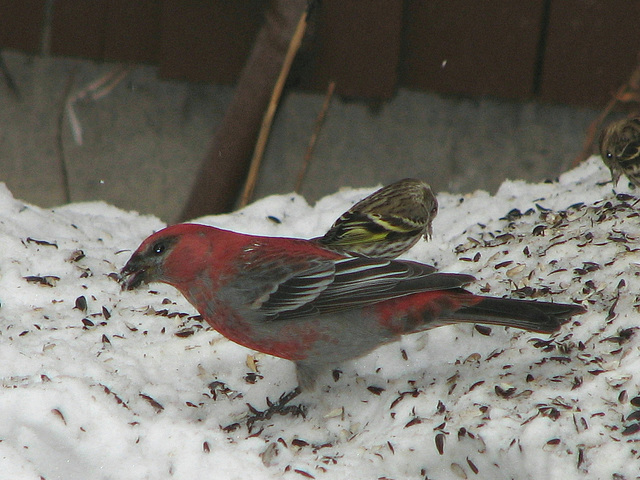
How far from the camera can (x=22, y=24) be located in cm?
639

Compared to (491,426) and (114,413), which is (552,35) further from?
(114,413)

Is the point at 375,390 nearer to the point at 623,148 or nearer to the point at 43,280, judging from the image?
the point at 43,280

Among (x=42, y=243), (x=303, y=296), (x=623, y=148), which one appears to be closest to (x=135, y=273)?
(x=303, y=296)

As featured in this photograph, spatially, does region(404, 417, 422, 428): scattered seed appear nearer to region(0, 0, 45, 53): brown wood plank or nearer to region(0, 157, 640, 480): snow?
region(0, 157, 640, 480): snow

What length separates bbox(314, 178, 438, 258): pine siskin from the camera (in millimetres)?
4324

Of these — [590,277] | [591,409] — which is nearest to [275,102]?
[590,277]

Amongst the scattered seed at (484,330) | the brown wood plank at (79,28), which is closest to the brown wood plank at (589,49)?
the scattered seed at (484,330)

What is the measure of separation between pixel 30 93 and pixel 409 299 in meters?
4.30

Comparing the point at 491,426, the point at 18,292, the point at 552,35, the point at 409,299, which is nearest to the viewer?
the point at 491,426

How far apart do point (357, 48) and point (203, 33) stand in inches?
46.1

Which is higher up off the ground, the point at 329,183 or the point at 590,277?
the point at 590,277

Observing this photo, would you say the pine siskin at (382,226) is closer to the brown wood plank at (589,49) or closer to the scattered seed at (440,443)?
the scattered seed at (440,443)

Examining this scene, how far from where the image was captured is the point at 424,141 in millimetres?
6285

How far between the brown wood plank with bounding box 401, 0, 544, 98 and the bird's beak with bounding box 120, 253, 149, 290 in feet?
10.4
